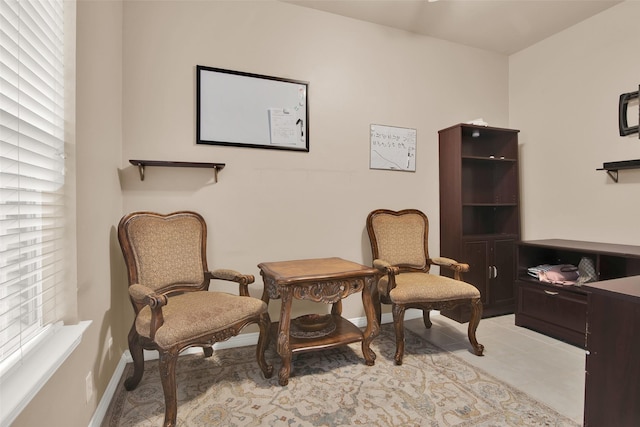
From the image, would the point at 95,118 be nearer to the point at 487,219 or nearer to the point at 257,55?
the point at 257,55

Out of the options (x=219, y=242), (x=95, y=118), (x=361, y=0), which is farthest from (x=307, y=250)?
(x=361, y=0)

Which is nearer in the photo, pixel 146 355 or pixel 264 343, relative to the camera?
pixel 264 343

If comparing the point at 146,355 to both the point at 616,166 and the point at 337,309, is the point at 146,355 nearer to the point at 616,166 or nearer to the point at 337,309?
the point at 337,309

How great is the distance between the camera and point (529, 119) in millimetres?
3438

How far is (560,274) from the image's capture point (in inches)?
106

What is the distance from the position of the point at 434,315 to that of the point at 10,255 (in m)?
3.19

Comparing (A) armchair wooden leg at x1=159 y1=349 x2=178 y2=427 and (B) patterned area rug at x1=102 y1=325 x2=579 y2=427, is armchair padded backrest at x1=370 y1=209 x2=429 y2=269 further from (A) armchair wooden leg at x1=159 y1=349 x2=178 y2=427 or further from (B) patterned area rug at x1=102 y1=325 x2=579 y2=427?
(A) armchair wooden leg at x1=159 y1=349 x2=178 y2=427

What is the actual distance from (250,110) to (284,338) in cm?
176

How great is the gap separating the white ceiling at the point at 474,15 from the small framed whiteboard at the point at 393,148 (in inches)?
39.6

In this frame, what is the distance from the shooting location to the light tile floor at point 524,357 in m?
1.83

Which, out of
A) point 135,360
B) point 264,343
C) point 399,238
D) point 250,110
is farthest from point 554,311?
point 135,360

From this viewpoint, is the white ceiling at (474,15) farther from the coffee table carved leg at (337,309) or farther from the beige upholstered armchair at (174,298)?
the coffee table carved leg at (337,309)

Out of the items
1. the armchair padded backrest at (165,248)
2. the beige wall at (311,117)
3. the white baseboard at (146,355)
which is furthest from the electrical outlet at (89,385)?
the beige wall at (311,117)

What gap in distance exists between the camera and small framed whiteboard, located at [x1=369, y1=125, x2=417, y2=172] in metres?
2.99
